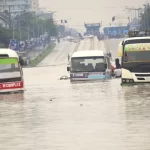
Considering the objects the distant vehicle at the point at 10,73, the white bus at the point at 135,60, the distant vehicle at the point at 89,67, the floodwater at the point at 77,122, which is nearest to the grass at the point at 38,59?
the distant vehicle at the point at 89,67

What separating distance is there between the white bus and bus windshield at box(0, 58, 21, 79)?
171 inches

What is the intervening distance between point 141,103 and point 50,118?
469 cm

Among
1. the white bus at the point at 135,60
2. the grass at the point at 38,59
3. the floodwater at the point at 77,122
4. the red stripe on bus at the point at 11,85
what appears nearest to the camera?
the floodwater at the point at 77,122

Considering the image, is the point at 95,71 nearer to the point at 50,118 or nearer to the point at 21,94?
the point at 21,94

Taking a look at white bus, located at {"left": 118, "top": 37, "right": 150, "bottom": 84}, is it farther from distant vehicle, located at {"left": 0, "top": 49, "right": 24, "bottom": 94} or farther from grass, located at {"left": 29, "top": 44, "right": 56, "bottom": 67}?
grass, located at {"left": 29, "top": 44, "right": 56, "bottom": 67}

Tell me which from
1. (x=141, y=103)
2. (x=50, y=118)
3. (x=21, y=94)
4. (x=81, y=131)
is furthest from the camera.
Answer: (x=21, y=94)

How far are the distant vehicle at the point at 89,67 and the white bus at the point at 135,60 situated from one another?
8.45 m

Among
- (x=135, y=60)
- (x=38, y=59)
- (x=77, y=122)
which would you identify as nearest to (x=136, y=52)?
(x=135, y=60)

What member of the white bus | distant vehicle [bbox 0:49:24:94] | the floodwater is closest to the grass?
distant vehicle [bbox 0:49:24:94]

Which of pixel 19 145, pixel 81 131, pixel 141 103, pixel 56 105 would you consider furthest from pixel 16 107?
pixel 19 145

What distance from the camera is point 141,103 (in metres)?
23.6

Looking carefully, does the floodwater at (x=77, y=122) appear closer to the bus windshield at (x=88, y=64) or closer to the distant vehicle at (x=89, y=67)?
the distant vehicle at (x=89, y=67)

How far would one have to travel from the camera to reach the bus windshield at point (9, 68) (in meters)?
34.6

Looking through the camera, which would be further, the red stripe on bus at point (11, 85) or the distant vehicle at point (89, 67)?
the distant vehicle at point (89, 67)
